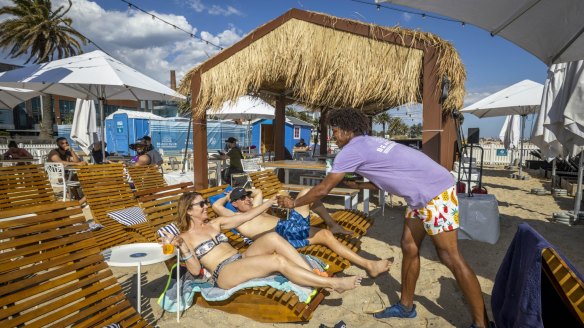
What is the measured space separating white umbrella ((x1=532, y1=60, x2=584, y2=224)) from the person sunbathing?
8.59ft

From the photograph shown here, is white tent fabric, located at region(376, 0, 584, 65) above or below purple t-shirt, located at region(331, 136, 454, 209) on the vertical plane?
above

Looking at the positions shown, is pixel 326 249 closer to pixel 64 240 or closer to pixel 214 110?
pixel 64 240

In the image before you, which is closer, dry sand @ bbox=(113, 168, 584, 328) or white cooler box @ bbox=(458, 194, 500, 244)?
dry sand @ bbox=(113, 168, 584, 328)

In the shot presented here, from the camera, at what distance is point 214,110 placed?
624 centimetres

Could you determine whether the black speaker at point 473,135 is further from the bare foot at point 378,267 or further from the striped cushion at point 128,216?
the striped cushion at point 128,216

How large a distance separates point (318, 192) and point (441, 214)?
893mm

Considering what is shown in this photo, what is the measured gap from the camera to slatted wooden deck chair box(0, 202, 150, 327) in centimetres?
165

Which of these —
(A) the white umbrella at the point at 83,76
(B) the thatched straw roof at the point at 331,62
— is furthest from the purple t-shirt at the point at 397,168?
(A) the white umbrella at the point at 83,76

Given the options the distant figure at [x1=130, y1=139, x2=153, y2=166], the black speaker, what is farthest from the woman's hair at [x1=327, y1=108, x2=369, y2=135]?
the distant figure at [x1=130, y1=139, x2=153, y2=166]

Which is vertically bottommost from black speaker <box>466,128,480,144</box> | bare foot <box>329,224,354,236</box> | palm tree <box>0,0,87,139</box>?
bare foot <box>329,224,354,236</box>

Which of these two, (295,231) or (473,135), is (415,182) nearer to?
(295,231)

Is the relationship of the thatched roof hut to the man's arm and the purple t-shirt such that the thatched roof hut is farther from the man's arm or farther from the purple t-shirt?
the man's arm

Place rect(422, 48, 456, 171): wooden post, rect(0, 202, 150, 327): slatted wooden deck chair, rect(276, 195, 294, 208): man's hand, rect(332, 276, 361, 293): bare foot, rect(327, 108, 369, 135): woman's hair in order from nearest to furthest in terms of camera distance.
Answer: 1. rect(0, 202, 150, 327): slatted wooden deck chair
2. rect(332, 276, 361, 293): bare foot
3. rect(327, 108, 369, 135): woman's hair
4. rect(276, 195, 294, 208): man's hand
5. rect(422, 48, 456, 171): wooden post

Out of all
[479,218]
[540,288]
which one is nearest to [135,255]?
[540,288]
